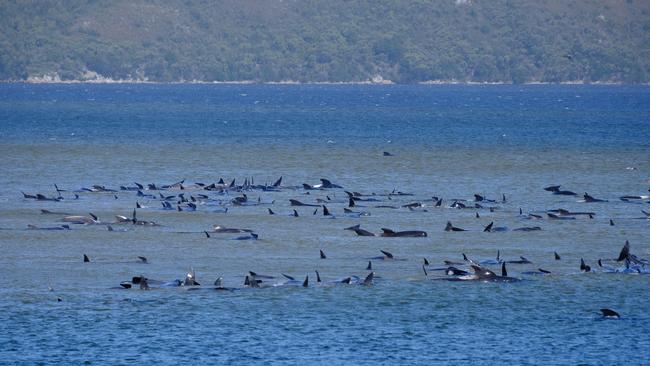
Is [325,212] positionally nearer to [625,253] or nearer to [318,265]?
[318,265]

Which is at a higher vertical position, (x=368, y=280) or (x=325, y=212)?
(x=325, y=212)

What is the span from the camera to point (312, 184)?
58.0 metres

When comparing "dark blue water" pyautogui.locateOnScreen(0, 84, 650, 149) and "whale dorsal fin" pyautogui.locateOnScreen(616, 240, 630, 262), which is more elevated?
"dark blue water" pyautogui.locateOnScreen(0, 84, 650, 149)

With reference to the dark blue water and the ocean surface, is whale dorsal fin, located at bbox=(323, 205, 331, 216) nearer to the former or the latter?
the ocean surface

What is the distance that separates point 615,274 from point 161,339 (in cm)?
1271

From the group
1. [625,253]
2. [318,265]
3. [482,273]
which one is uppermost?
[625,253]

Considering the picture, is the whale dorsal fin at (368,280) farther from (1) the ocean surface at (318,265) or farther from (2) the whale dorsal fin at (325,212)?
(2) the whale dorsal fin at (325,212)

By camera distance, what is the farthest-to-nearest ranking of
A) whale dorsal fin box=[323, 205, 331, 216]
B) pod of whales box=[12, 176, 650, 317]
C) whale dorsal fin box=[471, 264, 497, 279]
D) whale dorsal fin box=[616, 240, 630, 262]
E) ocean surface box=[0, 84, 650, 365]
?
whale dorsal fin box=[323, 205, 331, 216]
whale dorsal fin box=[616, 240, 630, 262]
pod of whales box=[12, 176, 650, 317]
whale dorsal fin box=[471, 264, 497, 279]
ocean surface box=[0, 84, 650, 365]

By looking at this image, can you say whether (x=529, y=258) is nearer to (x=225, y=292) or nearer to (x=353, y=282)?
(x=353, y=282)

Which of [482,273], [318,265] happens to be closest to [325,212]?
[318,265]

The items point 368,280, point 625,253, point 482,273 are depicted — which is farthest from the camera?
point 625,253

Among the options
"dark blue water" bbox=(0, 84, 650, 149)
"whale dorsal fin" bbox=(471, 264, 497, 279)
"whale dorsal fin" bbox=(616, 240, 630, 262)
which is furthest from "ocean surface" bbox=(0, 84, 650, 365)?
"dark blue water" bbox=(0, 84, 650, 149)

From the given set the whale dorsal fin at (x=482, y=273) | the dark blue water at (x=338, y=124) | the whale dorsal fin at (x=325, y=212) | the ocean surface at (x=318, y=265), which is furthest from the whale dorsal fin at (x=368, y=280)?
the dark blue water at (x=338, y=124)

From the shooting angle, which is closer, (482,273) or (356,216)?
(482,273)
